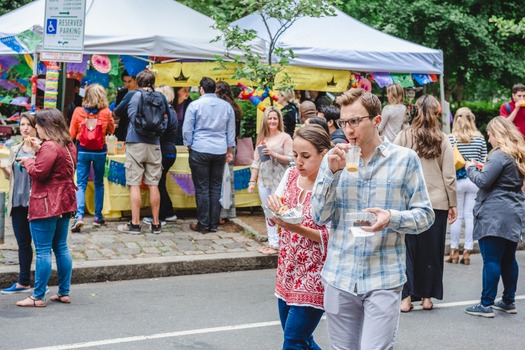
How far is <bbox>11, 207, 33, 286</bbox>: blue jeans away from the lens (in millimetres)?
6855

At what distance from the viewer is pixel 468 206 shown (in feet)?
29.5

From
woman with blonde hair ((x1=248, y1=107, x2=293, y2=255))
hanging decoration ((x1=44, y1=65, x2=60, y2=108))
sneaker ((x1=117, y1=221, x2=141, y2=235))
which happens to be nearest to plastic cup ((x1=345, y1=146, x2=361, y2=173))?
woman with blonde hair ((x1=248, y1=107, x2=293, y2=255))

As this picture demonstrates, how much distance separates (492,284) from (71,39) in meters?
5.05

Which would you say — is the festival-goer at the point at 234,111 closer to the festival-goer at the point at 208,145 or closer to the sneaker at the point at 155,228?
the festival-goer at the point at 208,145

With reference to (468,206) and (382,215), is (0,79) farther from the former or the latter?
(382,215)

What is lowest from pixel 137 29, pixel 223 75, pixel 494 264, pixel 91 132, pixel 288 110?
pixel 494 264

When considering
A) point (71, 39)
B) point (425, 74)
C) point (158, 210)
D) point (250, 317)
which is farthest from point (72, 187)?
point (425, 74)

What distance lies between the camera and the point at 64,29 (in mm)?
8453

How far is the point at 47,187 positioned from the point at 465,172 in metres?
4.62

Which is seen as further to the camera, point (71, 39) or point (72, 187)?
point (71, 39)

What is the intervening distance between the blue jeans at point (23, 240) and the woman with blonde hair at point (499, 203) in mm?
3958

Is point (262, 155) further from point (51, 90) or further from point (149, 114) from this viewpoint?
point (51, 90)

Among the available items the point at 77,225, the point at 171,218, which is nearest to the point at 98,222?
the point at 77,225

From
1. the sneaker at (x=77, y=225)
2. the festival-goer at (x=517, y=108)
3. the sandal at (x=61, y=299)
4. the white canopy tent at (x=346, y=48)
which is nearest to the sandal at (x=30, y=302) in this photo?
the sandal at (x=61, y=299)
